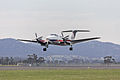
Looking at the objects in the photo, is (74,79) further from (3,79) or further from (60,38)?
(60,38)

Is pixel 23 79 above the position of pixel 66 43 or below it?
below

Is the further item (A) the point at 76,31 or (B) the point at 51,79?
(A) the point at 76,31

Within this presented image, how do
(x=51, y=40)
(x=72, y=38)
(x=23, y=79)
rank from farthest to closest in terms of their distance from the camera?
(x=72, y=38) → (x=51, y=40) → (x=23, y=79)

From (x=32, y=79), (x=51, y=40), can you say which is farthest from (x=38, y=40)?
(x=32, y=79)

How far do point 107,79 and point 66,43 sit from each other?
98.7ft

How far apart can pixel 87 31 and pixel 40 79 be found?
2894cm

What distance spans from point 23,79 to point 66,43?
30.6 m

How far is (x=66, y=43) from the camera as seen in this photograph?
388 ft

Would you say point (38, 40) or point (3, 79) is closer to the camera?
point (3, 79)

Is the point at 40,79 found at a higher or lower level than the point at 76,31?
lower

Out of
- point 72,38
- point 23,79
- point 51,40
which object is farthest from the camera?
point 72,38

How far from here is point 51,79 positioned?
298ft

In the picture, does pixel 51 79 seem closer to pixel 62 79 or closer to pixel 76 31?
pixel 62 79

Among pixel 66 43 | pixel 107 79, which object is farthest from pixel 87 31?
pixel 107 79
